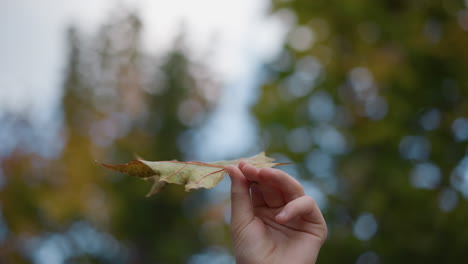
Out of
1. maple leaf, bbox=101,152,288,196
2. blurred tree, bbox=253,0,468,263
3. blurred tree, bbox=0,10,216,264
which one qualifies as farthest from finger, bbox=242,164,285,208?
blurred tree, bbox=0,10,216,264

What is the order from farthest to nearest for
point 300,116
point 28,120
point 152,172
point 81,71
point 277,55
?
point 81,71 < point 28,120 < point 277,55 < point 300,116 < point 152,172

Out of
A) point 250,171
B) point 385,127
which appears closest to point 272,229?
point 250,171

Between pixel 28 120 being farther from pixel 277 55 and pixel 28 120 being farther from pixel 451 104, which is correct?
pixel 451 104

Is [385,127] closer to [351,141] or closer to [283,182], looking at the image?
[351,141]

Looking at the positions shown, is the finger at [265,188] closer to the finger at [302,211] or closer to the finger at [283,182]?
the finger at [283,182]

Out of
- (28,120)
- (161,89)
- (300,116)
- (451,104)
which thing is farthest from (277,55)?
(161,89)

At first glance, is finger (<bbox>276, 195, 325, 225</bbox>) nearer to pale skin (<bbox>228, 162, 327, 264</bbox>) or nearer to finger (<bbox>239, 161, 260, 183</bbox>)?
pale skin (<bbox>228, 162, 327, 264</bbox>)
